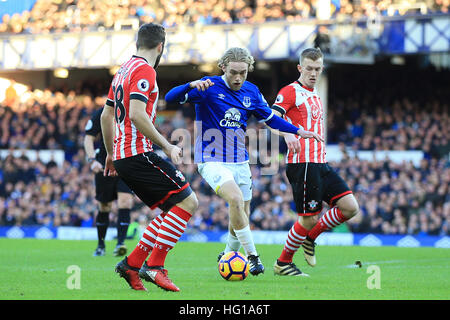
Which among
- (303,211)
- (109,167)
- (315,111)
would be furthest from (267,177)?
Result: (109,167)

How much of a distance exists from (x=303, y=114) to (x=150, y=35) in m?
2.72

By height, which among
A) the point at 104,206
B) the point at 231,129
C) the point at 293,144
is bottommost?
the point at 104,206

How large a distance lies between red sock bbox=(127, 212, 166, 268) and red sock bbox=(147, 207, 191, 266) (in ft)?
0.31

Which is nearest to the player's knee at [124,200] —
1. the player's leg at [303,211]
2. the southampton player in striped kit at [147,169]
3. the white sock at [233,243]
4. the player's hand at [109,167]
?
the white sock at [233,243]

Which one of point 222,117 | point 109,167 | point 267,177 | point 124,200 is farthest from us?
point 267,177

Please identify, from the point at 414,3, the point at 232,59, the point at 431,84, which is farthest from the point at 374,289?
the point at 431,84

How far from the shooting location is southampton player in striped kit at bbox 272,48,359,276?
866cm

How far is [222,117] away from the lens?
839 centimetres

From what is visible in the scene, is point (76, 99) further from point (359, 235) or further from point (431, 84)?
point (359, 235)

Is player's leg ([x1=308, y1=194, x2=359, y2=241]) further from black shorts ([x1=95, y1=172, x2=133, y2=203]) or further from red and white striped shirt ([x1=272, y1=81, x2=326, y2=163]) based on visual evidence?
black shorts ([x1=95, y1=172, x2=133, y2=203])

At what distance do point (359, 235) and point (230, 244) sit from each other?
32.9ft

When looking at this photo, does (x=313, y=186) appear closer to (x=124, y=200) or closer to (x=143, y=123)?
(x=143, y=123)

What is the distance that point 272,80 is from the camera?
29938mm

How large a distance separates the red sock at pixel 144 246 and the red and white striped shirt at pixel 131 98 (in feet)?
2.12
